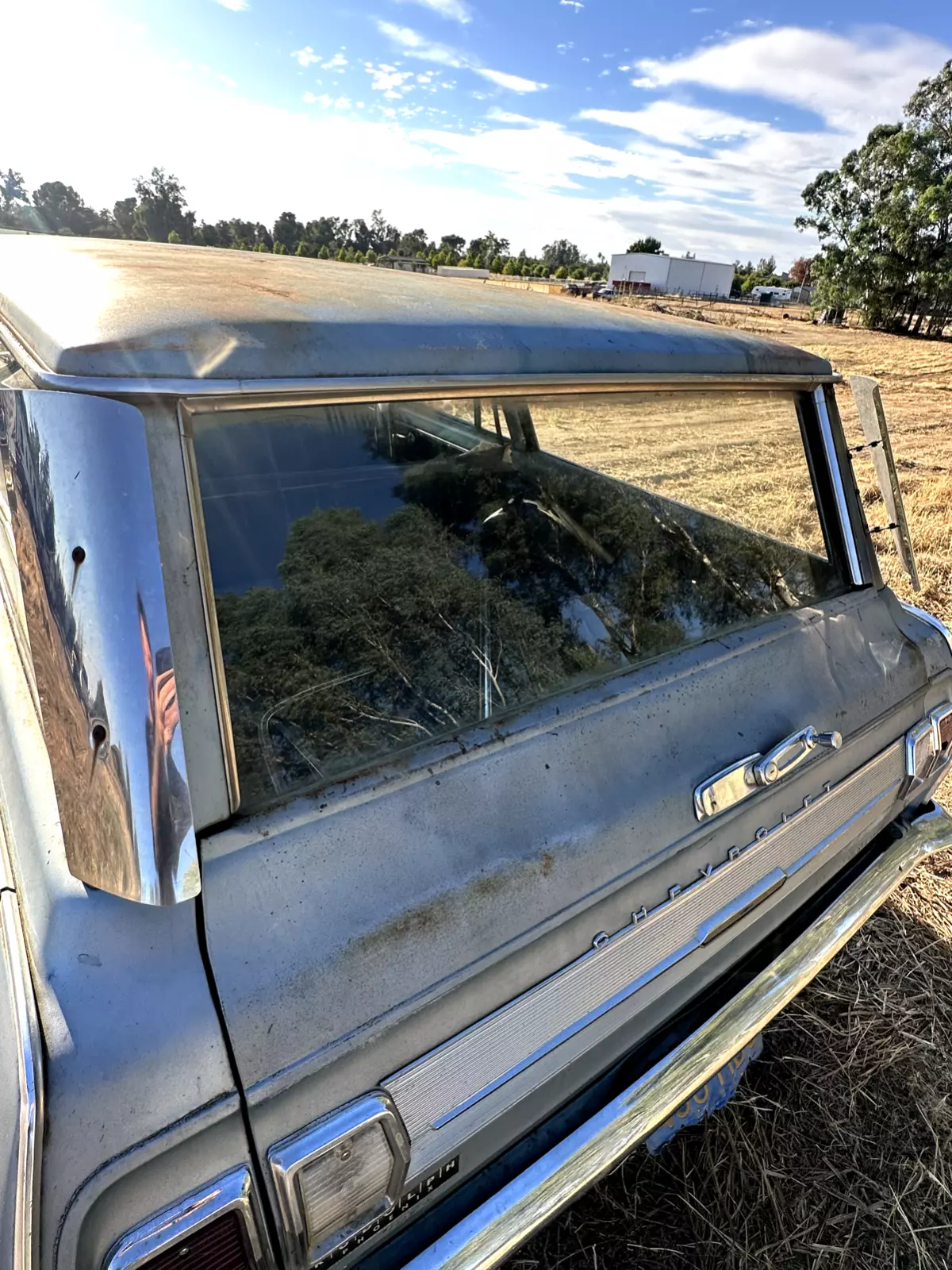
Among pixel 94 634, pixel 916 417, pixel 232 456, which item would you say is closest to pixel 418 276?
pixel 232 456

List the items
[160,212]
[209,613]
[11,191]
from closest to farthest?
[209,613] → [11,191] → [160,212]

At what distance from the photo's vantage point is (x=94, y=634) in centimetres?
84

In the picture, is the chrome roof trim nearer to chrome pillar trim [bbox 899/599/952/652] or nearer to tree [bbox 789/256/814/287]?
chrome pillar trim [bbox 899/599/952/652]

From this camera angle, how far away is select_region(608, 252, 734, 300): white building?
65.4 metres

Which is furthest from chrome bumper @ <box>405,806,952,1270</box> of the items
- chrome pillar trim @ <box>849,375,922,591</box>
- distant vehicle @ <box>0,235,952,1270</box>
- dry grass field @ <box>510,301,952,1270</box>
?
chrome pillar trim @ <box>849,375,922,591</box>

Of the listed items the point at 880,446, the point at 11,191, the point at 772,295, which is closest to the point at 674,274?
the point at 772,295

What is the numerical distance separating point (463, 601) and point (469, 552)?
125mm

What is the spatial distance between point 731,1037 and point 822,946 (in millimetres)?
346

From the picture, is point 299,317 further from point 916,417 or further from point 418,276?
point 916,417

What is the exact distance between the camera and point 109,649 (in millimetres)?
834

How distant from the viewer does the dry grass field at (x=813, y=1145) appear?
5.43ft

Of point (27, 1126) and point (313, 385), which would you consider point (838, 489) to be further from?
point (27, 1126)

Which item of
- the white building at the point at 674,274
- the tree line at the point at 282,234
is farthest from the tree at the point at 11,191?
the white building at the point at 674,274

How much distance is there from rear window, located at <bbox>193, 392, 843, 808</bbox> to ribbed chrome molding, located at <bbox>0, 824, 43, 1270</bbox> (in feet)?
1.05
